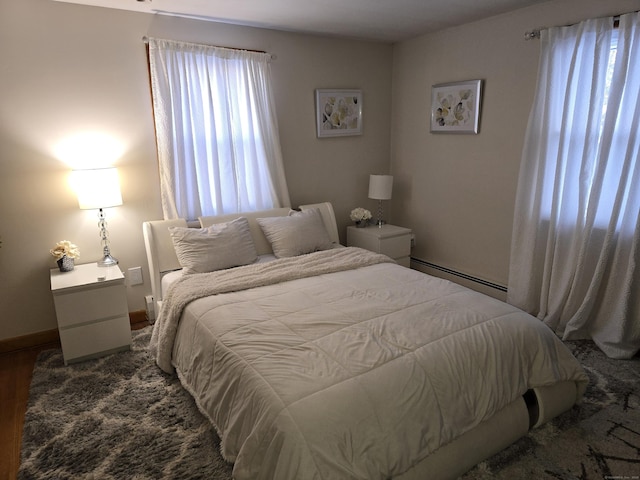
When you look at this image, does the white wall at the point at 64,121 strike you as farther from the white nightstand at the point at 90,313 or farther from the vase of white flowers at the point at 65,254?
the white nightstand at the point at 90,313

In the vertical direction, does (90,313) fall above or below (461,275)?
above

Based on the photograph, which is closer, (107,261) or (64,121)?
(64,121)

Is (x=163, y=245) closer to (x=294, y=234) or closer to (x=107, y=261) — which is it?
(x=107, y=261)

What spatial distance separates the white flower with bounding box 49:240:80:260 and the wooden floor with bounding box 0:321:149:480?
28.2 inches

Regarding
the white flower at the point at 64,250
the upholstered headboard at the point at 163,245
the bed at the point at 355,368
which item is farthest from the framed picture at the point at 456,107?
the white flower at the point at 64,250

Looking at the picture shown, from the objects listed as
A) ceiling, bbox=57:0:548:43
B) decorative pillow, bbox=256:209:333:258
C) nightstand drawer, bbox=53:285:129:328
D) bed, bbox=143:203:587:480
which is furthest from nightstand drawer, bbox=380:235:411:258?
nightstand drawer, bbox=53:285:129:328

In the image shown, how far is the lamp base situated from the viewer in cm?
306

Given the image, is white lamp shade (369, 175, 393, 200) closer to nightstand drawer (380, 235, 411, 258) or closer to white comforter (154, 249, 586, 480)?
nightstand drawer (380, 235, 411, 258)

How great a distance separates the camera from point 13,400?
2434 millimetres

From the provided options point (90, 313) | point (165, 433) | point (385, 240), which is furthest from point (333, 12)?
point (165, 433)

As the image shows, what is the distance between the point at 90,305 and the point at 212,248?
0.87 metres

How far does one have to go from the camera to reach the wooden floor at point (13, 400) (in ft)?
6.48

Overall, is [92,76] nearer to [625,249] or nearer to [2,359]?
[2,359]

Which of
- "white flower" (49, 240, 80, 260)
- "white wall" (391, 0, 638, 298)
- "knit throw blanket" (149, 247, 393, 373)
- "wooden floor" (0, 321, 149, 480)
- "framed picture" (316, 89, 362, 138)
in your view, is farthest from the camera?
"framed picture" (316, 89, 362, 138)
